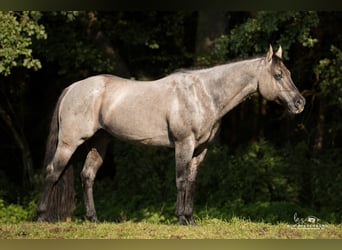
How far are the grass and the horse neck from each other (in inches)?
62.8

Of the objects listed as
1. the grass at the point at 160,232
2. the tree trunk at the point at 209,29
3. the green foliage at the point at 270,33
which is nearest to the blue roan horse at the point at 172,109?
the grass at the point at 160,232

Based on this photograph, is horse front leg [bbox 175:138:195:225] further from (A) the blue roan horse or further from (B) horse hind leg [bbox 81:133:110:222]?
(B) horse hind leg [bbox 81:133:110:222]

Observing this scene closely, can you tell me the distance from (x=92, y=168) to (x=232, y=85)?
2292 mm

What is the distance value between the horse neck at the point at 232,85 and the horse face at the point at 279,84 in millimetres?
129

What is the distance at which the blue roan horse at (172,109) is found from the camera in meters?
8.05

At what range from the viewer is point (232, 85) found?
324 inches

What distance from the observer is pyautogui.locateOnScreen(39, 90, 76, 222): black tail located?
346 inches

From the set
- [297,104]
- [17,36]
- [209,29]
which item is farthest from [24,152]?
[297,104]

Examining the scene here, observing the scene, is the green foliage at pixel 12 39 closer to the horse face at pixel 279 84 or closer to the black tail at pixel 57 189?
the black tail at pixel 57 189

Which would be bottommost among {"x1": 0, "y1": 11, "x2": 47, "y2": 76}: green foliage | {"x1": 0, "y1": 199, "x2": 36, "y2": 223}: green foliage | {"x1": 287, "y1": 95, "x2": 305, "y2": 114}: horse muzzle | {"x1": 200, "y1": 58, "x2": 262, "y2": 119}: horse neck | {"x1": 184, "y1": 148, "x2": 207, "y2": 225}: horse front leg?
{"x1": 0, "y1": 199, "x2": 36, "y2": 223}: green foliage

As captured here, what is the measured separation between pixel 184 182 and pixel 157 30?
6.54 m

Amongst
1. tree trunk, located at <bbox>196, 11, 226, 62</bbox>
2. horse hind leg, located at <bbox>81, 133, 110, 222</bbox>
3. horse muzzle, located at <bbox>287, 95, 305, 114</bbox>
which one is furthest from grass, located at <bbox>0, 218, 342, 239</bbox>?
tree trunk, located at <bbox>196, 11, 226, 62</bbox>

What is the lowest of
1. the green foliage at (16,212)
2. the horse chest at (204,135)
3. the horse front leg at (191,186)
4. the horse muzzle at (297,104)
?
the green foliage at (16,212)

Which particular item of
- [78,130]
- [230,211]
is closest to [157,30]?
[230,211]
